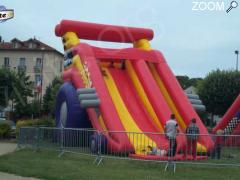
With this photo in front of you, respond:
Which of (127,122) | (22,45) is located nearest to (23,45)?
(22,45)

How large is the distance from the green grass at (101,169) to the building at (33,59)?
193ft

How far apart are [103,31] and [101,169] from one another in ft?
33.3

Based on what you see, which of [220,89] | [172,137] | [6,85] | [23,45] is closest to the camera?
[172,137]

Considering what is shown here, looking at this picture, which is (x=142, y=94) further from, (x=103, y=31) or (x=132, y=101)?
(x=103, y=31)

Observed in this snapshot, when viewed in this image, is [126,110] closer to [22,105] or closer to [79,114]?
[79,114]

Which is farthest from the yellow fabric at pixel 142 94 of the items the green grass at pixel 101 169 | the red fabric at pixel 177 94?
the green grass at pixel 101 169

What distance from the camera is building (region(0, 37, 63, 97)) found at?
73562 millimetres

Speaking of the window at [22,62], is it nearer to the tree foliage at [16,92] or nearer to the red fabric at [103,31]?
the tree foliage at [16,92]

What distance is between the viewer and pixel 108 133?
51.9 ft

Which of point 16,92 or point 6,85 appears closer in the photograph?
point 6,85

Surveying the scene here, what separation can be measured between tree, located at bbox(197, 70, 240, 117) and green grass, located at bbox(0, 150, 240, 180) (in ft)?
89.9

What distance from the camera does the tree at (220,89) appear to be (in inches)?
1613

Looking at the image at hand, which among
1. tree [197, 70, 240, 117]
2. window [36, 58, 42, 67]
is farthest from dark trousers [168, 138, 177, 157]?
window [36, 58, 42, 67]

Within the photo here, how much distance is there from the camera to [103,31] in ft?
72.2
